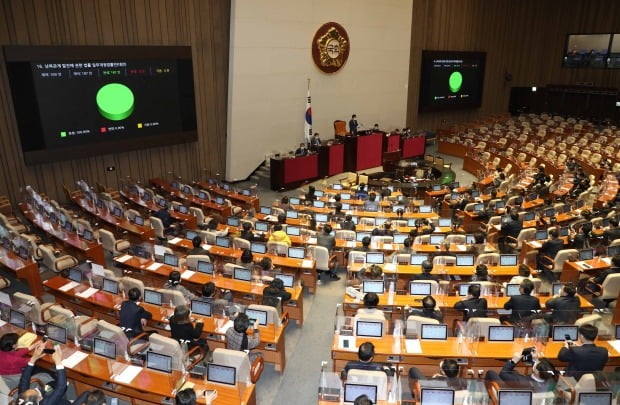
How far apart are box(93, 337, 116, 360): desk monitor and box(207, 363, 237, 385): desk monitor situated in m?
1.54

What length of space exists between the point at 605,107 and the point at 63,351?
31.6m

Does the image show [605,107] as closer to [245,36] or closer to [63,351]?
[245,36]

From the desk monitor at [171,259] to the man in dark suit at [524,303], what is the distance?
645cm

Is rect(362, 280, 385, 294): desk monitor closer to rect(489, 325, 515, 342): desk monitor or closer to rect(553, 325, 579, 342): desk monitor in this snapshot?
rect(489, 325, 515, 342): desk monitor

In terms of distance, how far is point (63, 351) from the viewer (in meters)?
7.03

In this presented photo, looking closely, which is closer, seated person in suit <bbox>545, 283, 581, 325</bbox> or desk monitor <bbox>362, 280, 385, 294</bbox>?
seated person in suit <bbox>545, 283, 581, 325</bbox>

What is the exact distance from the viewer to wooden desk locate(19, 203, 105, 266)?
37.1ft

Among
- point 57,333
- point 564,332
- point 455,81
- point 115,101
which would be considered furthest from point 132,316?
point 455,81

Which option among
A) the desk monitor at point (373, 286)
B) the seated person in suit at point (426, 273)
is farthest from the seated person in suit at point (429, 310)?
the seated person in suit at point (426, 273)

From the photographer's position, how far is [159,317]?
8250mm

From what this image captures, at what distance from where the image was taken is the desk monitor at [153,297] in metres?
8.54

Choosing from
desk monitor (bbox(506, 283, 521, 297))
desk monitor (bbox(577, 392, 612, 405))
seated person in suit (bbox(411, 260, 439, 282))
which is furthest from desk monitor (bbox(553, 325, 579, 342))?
seated person in suit (bbox(411, 260, 439, 282))

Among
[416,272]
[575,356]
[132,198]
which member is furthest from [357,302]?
[132,198]

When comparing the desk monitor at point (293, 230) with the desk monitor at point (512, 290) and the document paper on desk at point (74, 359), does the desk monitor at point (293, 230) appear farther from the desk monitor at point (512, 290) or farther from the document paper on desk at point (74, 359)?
the document paper on desk at point (74, 359)
